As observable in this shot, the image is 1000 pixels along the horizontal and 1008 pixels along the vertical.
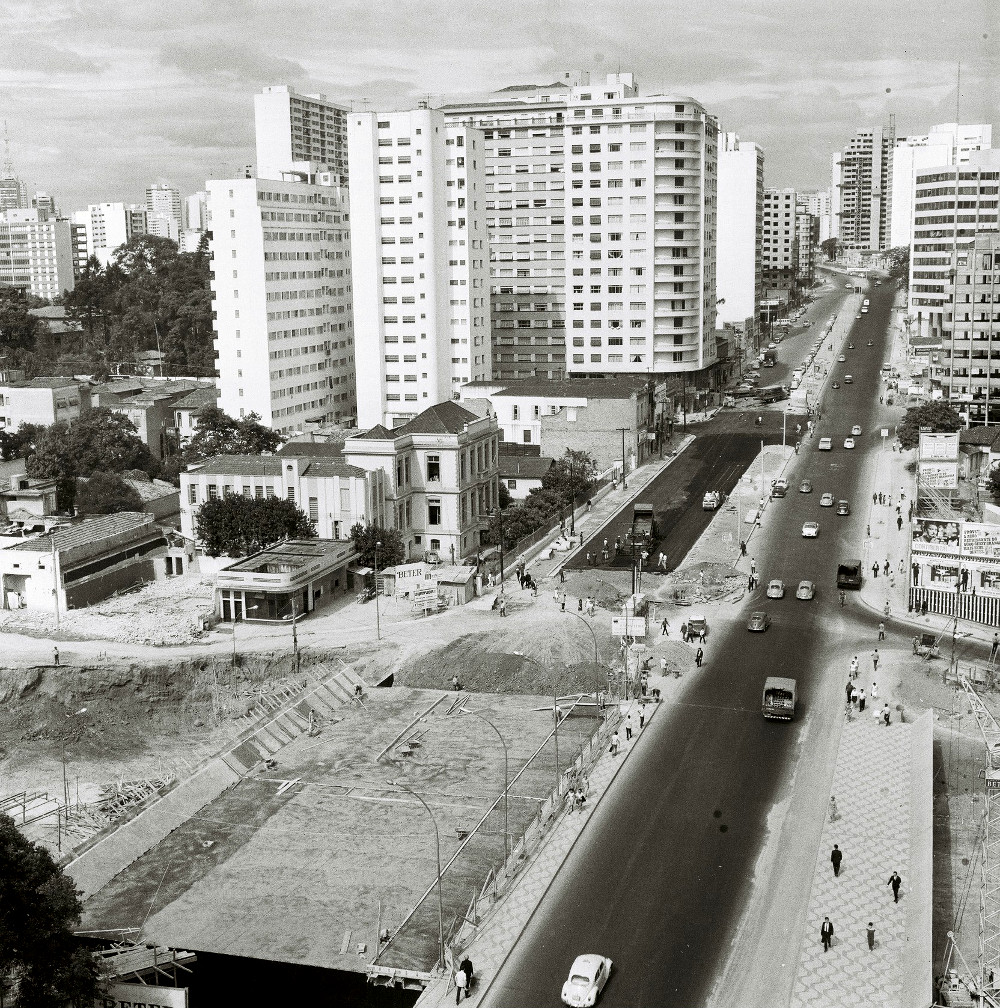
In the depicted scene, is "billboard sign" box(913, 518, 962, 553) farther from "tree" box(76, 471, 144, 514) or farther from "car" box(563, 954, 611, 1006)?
"tree" box(76, 471, 144, 514)

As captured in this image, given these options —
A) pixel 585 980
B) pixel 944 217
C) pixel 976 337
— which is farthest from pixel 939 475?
pixel 944 217

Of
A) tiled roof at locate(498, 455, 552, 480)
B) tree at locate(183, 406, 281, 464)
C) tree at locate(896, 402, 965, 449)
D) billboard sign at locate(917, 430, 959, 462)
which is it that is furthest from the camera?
tree at locate(896, 402, 965, 449)

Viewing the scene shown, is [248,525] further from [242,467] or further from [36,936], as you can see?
[36,936]

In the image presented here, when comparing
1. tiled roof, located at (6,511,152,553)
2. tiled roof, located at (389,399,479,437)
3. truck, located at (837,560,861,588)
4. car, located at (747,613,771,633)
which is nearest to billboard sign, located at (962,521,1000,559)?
truck, located at (837,560,861,588)

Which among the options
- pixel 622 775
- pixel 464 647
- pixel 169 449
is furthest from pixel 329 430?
pixel 622 775

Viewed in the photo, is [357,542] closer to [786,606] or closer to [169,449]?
[786,606]

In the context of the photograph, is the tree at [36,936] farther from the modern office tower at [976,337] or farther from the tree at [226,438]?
the modern office tower at [976,337]
